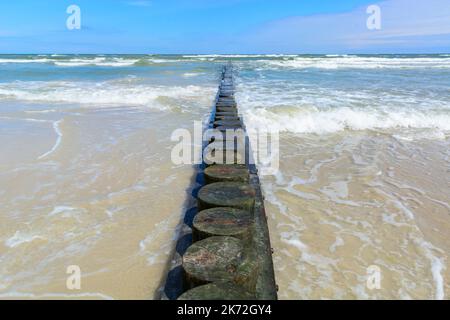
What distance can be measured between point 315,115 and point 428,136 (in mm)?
2590

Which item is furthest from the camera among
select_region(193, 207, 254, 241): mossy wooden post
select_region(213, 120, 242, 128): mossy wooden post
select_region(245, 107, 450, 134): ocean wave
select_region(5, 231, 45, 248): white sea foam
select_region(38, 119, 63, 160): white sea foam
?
select_region(245, 107, 450, 134): ocean wave

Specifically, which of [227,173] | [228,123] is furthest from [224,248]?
[228,123]

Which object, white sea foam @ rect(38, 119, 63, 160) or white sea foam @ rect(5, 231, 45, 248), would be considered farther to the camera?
white sea foam @ rect(38, 119, 63, 160)

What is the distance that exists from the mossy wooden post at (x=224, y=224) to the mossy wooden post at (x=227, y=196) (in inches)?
5.7

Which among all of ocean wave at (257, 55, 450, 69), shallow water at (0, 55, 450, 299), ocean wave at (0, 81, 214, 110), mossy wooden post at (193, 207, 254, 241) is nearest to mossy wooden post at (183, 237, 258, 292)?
mossy wooden post at (193, 207, 254, 241)

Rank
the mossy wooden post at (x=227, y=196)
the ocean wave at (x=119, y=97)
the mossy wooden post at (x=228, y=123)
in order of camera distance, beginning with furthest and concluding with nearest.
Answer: the ocean wave at (x=119, y=97) → the mossy wooden post at (x=228, y=123) → the mossy wooden post at (x=227, y=196)

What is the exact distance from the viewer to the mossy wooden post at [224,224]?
273cm

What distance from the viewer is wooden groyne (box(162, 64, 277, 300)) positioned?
2.24m

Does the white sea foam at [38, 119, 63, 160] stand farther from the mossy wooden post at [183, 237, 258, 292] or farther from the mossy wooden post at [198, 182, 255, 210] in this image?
the mossy wooden post at [183, 237, 258, 292]

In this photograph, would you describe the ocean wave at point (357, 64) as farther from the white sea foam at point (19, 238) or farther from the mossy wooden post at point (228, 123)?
the white sea foam at point (19, 238)

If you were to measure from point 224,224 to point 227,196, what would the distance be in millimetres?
517

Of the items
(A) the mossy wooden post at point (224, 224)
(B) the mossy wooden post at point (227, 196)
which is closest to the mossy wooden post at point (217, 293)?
(A) the mossy wooden post at point (224, 224)

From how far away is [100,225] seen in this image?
12.3ft
